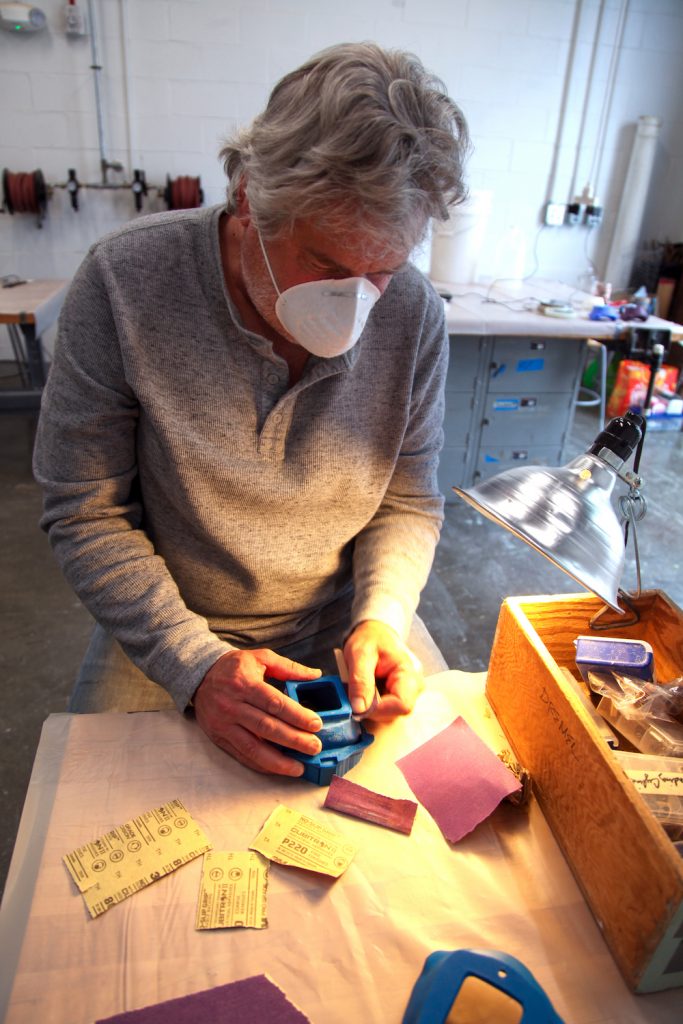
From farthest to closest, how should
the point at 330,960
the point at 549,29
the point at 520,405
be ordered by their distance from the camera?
the point at 549,29, the point at 520,405, the point at 330,960

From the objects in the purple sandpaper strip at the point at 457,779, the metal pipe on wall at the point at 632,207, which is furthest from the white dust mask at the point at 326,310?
the metal pipe on wall at the point at 632,207

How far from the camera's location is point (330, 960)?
0.58 metres

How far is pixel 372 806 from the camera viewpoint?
73cm

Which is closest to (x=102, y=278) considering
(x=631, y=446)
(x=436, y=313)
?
(x=436, y=313)

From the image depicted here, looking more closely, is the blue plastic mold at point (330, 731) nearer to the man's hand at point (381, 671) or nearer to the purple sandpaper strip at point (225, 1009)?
the man's hand at point (381, 671)

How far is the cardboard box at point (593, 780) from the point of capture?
0.55 metres

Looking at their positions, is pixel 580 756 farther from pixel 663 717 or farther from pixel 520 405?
pixel 520 405

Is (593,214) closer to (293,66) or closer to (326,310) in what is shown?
(293,66)

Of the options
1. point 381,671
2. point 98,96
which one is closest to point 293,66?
point 98,96

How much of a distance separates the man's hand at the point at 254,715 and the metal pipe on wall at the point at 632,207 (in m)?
4.25

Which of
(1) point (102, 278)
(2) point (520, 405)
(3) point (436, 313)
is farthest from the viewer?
(2) point (520, 405)

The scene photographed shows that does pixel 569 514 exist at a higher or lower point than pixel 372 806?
higher

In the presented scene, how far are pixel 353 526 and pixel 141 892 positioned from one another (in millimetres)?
581

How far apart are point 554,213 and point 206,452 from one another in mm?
3875
